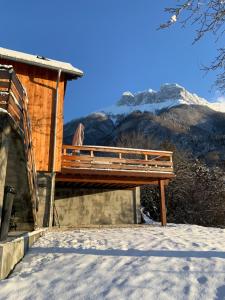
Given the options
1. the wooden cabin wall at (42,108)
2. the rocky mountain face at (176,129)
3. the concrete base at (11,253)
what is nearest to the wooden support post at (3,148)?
the concrete base at (11,253)

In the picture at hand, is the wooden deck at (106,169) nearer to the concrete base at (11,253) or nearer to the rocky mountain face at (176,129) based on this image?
the concrete base at (11,253)

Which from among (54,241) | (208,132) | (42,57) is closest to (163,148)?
(42,57)

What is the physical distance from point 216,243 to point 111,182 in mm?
7472

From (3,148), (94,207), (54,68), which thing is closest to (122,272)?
(3,148)

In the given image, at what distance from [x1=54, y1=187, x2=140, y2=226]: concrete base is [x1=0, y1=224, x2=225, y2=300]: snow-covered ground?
838 centimetres

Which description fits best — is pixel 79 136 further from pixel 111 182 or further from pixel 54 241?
pixel 54 241

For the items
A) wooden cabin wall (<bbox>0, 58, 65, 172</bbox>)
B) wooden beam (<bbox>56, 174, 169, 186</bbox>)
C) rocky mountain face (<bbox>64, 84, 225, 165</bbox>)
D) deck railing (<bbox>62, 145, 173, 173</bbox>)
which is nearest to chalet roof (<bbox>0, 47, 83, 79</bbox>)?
wooden cabin wall (<bbox>0, 58, 65, 172</bbox>)

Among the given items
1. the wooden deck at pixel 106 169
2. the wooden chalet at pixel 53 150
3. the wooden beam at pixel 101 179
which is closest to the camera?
the wooden chalet at pixel 53 150

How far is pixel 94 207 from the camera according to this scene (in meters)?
16.8

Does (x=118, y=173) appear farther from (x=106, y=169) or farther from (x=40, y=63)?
(x=40, y=63)

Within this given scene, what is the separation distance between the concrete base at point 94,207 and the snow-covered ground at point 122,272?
8377 millimetres

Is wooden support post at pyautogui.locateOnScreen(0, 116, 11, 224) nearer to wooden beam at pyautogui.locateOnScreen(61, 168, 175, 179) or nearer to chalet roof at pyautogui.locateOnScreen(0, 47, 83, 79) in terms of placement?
wooden beam at pyautogui.locateOnScreen(61, 168, 175, 179)

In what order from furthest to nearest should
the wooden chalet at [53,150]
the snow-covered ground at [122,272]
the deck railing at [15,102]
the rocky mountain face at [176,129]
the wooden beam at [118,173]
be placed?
the rocky mountain face at [176,129], the wooden beam at [118,173], the wooden chalet at [53,150], the deck railing at [15,102], the snow-covered ground at [122,272]

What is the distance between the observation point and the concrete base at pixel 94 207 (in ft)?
53.7
